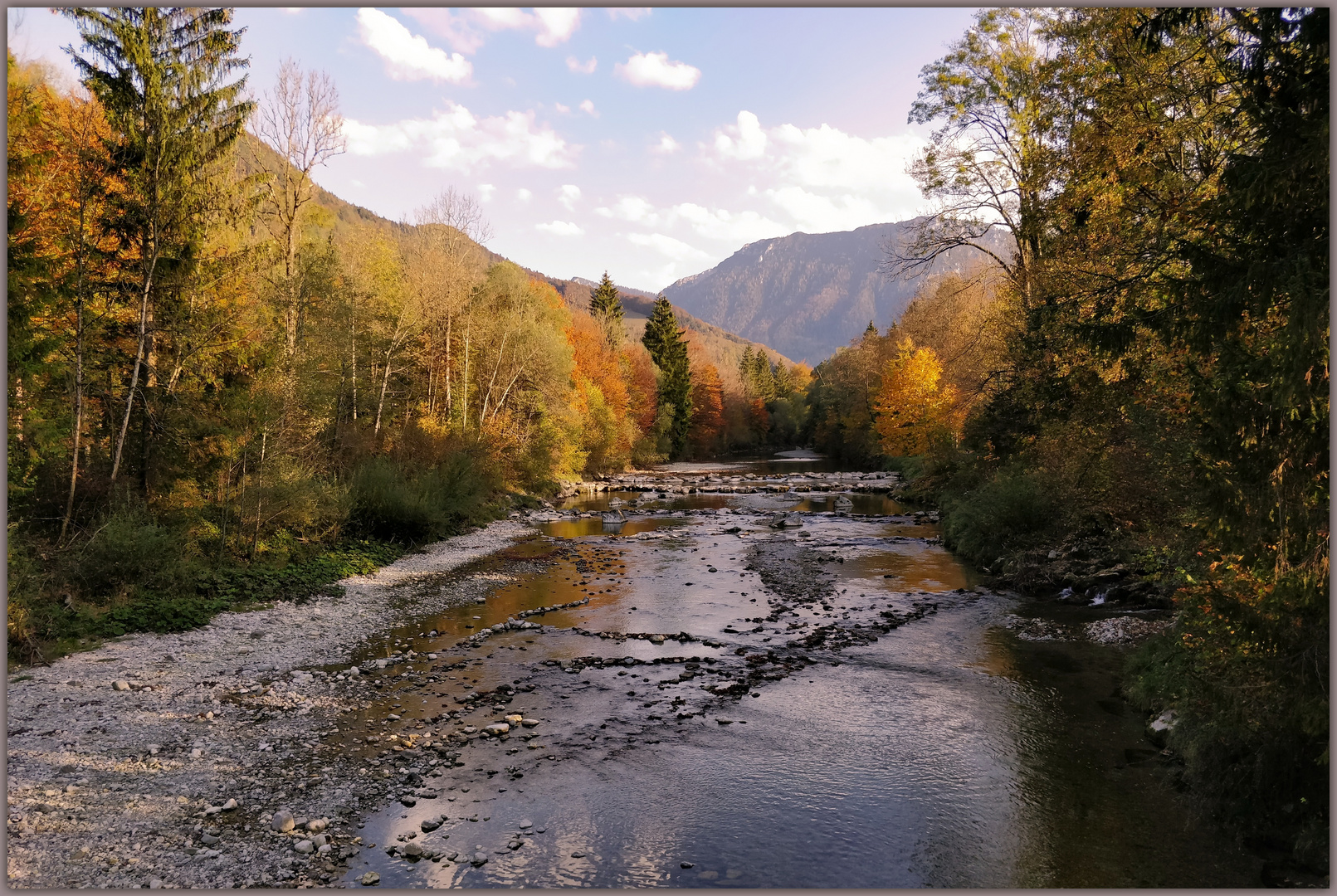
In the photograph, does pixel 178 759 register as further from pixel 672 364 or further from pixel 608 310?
pixel 672 364

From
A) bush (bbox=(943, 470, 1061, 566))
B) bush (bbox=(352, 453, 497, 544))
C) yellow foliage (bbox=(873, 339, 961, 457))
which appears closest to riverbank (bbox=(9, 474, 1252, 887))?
bush (bbox=(943, 470, 1061, 566))

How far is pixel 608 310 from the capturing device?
65812 millimetres

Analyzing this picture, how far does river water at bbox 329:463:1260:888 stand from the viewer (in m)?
6.02

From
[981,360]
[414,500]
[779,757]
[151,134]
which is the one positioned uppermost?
[151,134]

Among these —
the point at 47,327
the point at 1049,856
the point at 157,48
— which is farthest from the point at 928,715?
the point at 157,48

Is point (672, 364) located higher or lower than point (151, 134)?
higher

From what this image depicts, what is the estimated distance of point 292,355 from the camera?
18234mm

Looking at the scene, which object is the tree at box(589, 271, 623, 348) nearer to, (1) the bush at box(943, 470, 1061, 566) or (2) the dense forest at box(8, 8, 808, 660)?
(2) the dense forest at box(8, 8, 808, 660)

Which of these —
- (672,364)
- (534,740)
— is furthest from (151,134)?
(672,364)

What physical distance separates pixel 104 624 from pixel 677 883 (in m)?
10.2

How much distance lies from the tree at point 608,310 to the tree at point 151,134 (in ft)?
150

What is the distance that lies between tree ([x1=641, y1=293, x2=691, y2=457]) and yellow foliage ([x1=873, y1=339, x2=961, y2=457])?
27767 mm

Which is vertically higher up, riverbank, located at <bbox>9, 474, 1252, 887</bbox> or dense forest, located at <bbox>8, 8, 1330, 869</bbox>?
dense forest, located at <bbox>8, 8, 1330, 869</bbox>

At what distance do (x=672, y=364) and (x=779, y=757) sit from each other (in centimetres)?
6293
